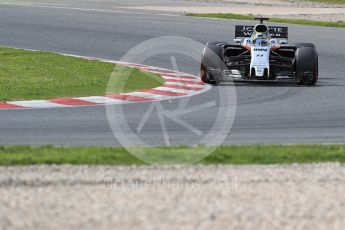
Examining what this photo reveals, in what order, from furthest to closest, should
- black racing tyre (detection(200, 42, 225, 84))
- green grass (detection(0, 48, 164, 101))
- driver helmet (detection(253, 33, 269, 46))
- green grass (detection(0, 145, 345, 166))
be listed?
driver helmet (detection(253, 33, 269, 46))
black racing tyre (detection(200, 42, 225, 84))
green grass (detection(0, 48, 164, 101))
green grass (detection(0, 145, 345, 166))

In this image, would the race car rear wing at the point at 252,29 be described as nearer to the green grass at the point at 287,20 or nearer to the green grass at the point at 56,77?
the green grass at the point at 56,77

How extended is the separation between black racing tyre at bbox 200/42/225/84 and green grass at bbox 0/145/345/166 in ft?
24.2

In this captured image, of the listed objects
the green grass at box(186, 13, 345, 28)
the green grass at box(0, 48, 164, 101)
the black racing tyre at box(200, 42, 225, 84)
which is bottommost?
the green grass at box(186, 13, 345, 28)

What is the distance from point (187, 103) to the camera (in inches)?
653

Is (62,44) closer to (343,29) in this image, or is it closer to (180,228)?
(343,29)

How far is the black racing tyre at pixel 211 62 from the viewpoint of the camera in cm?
1900

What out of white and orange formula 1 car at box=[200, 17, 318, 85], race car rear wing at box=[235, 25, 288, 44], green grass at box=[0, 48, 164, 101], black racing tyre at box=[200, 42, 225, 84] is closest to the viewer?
green grass at box=[0, 48, 164, 101]

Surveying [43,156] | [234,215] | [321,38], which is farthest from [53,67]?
[234,215]

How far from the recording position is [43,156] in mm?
10727

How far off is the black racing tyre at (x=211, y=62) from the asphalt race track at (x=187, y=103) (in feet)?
1.07

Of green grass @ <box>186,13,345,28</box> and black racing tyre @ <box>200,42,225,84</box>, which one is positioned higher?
black racing tyre @ <box>200,42,225,84</box>

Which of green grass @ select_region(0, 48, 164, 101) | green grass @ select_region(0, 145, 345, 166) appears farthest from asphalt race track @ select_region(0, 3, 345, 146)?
green grass @ select_region(0, 48, 164, 101)

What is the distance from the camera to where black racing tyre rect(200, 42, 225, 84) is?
1900 centimetres

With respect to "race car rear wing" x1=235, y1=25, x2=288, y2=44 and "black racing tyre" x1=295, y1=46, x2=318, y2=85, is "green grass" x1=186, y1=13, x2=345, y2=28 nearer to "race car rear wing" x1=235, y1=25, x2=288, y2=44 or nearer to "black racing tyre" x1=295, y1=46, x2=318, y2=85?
"race car rear wing" x1=235, y1=25, x2=288, y2=44
